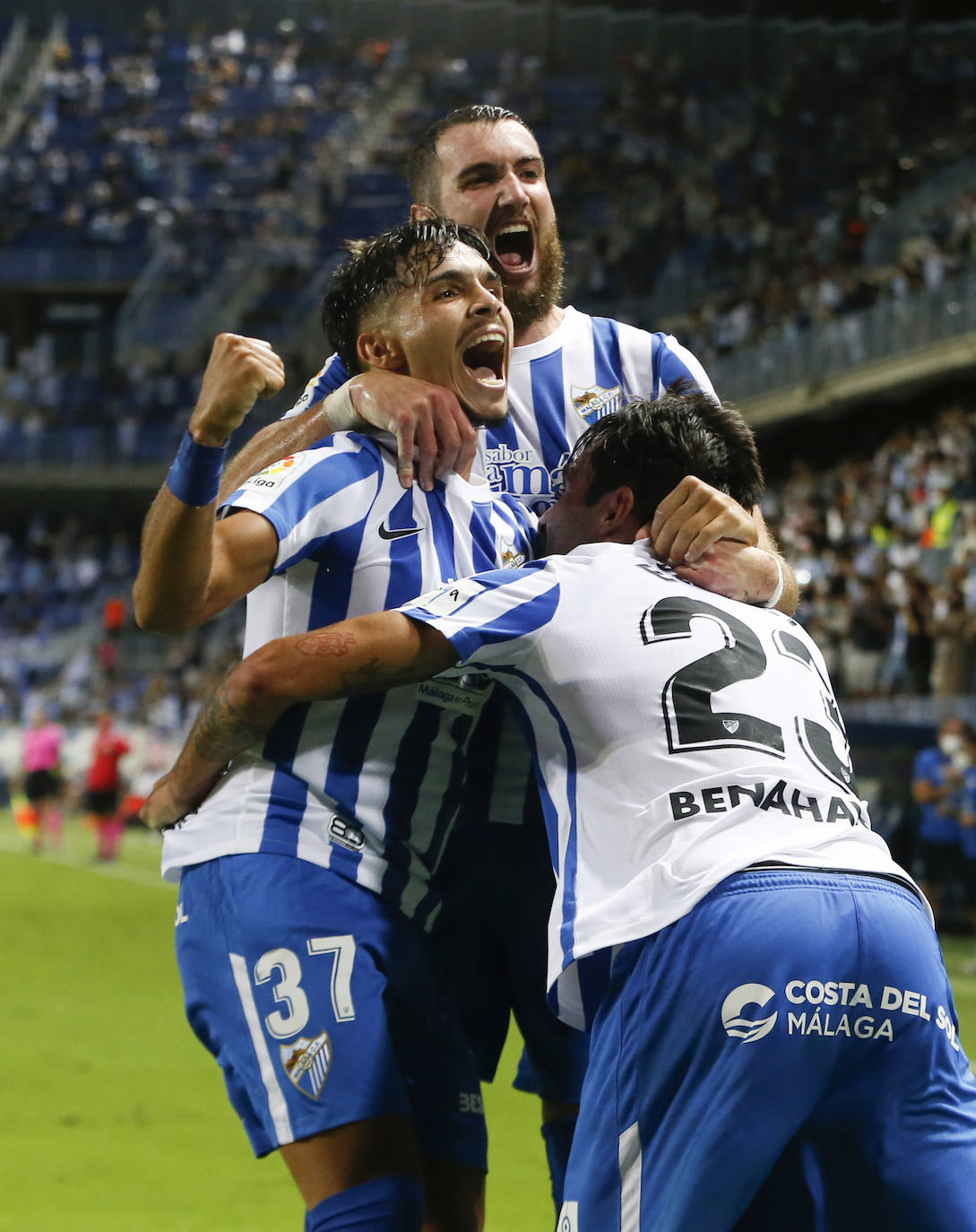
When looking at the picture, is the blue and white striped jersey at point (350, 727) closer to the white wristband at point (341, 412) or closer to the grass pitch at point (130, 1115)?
the white wristband at point (341, 412)

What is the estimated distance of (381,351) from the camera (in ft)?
9.70

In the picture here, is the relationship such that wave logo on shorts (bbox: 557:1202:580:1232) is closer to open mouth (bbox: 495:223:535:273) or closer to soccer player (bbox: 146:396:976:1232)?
soccer player (bbox: 146:396:976:1232)

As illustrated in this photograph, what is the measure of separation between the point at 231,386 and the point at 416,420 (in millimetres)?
430

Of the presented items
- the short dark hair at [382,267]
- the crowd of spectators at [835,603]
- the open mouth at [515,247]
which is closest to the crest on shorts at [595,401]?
the open mouth at [515,247]

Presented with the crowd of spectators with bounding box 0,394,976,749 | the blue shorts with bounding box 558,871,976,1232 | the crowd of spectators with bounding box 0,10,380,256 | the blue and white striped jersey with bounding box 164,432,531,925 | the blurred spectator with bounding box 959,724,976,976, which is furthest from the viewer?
the crowd of spectators with bounding box 0,10,380,256

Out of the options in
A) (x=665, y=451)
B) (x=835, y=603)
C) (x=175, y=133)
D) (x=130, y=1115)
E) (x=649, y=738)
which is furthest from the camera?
(x=175, y=133)

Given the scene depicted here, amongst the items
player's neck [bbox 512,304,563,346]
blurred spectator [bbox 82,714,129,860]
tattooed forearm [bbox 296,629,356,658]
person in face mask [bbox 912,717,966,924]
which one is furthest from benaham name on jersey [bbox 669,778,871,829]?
blurred spectator [bbox 82,714,129,860]

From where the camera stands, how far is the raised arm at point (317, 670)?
2.46 m

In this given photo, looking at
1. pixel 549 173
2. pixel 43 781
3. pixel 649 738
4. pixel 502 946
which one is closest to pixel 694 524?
pixel 649 738

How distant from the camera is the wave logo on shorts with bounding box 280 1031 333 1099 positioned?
248 centimetres

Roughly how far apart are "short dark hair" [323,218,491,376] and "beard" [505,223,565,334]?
0.30 m

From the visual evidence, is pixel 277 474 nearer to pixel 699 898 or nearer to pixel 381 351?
pixel 381 351

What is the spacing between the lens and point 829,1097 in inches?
85.6

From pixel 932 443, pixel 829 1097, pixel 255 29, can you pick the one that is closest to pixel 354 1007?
pixel 829 1097
